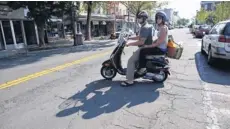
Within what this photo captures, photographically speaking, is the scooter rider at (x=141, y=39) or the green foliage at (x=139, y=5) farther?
the green foliage at (x=139, y=5)

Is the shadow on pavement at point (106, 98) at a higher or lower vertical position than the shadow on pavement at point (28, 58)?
higher

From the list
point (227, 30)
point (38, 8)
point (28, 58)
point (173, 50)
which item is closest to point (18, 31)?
point (38, 8)

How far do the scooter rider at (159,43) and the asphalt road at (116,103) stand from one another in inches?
32.9

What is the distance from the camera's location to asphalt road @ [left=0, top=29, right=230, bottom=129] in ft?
12.1

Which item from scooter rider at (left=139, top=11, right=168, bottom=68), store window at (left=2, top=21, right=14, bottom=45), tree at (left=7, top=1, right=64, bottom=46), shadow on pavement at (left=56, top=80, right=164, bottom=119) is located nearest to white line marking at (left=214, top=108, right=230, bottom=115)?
shadow on pavement at (left=56, top=80, right=164, bottom=119)

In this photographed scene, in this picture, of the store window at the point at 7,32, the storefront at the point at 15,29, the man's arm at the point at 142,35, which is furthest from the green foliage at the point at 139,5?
the man's arm at the point at 142,35

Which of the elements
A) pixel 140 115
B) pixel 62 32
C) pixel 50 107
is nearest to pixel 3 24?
pixel 62 32

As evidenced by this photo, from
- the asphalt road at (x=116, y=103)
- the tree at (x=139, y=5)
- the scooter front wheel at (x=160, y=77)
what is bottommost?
the asphalt road at (x=116, y=103)

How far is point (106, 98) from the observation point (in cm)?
487

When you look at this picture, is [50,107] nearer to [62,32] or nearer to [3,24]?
[3,24]

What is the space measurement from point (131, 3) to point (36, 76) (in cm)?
3293

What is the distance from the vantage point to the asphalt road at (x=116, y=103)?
12.1ft

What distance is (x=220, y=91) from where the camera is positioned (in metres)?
5.11

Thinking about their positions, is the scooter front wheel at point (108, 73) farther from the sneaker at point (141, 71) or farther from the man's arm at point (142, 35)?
the man's arm at point (142, 35)
